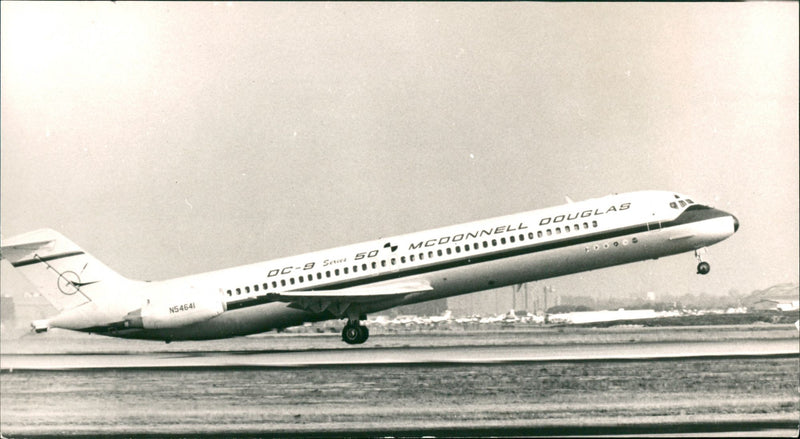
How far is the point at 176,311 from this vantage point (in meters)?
30.2

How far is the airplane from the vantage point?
29.6 meters

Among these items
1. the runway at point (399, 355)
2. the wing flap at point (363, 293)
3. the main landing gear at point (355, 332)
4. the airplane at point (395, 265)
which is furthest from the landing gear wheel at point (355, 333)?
the wing flap at point (363, 293)

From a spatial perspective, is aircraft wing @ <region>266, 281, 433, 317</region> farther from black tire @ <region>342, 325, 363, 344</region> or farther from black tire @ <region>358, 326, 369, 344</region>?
black tire @ <region>358, 326, 369, 344</region>

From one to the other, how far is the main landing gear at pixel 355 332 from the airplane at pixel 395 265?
0.50m

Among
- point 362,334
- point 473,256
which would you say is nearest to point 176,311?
point 362,334

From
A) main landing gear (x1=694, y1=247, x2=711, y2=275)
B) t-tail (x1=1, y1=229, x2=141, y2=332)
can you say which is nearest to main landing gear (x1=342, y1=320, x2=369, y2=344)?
t-tail (x1=1, y1=229, x2=141, y2=332)

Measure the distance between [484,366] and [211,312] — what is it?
9445 millimetres

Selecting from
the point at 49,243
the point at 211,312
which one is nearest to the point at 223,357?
the point at 211,312

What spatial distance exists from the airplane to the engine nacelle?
0.03 metres

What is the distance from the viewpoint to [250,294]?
98.5 feet

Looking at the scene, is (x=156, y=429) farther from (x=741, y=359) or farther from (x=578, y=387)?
(x=741, y=359)

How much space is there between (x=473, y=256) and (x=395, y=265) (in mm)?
2651

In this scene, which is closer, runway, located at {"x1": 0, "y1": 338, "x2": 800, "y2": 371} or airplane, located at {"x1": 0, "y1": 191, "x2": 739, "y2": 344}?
runway, located at {"x1": 0, "y1": 338, "x2": 800, "y2": 371}

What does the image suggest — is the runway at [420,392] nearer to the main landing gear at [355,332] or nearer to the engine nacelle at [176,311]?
the main landing gear at [355,332]
